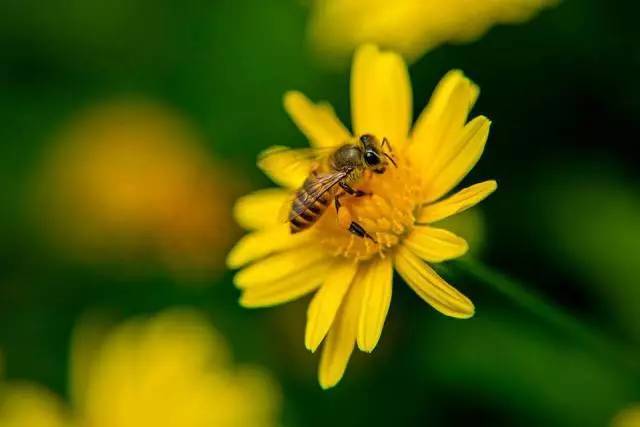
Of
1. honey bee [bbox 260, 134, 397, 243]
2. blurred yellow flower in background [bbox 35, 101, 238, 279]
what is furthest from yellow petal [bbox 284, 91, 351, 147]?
blurred yellow flower in background [bbox 35, 101, 238, 279]

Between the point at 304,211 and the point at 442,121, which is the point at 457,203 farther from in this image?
the point at 304,211

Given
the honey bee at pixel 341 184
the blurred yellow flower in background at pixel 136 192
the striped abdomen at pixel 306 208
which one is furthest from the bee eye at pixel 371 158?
the blurred yellow flower in background at pixel 136 192

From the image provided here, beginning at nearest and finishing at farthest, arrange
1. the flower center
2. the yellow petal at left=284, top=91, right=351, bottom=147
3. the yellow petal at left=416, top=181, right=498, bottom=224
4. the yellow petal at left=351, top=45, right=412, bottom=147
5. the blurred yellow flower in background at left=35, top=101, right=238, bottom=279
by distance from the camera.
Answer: the yellow petal at left=416, top=181, right=498, bottom=224, the flower center, the yellow petal at left=351, top=45, right=412, bottom=147, the yellow petal at left=284, top=91, right=351, bottom=147, the blurred yellow flower in background at left=35, top=101, right=238, bottom=279

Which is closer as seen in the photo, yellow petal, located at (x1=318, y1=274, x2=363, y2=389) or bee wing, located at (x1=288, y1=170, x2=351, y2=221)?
yellow petal, located at (x1=318, y1=274, x2=363, y2=389)

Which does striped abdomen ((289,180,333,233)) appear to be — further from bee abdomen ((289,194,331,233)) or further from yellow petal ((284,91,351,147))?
yellow petal ((284,91,351,147))

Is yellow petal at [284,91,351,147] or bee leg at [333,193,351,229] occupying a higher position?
yellow petal at [284,91,351,147]

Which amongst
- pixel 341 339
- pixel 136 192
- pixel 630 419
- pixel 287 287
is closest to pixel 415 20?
pixel 287 287

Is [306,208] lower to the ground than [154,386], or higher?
lower

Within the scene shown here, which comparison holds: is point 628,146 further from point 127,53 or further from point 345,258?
point 127,53
